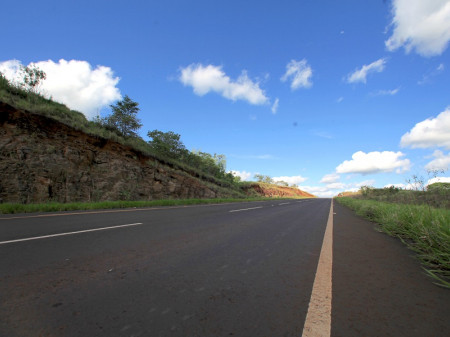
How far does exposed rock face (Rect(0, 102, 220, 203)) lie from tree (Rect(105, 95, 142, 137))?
3.08 metres

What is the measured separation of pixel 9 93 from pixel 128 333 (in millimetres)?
18630

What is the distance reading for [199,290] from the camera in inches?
90.4

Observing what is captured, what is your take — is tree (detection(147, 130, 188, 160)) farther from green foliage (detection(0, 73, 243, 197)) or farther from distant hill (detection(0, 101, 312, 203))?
distant hill (detection(0, 101, 312, 203))

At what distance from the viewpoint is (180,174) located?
2303 centimetres

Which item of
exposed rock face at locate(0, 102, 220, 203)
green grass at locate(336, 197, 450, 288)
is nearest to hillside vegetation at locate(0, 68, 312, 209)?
exposed rock face at locate(0, 102, 220, 203)

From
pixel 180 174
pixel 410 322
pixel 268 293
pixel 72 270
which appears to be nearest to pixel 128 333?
pixel 268 293

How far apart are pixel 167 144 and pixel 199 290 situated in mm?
27255

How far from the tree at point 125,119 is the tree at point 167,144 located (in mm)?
4822

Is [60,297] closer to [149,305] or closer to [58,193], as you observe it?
[149,305]

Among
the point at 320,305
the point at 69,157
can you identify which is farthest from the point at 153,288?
the point at 69,157

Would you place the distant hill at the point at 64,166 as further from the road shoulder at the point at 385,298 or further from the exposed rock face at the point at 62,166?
the road shoulder at the point at 385,298

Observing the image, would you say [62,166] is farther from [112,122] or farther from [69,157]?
[112,122]

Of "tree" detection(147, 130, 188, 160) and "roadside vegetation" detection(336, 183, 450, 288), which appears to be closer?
"roadside vegetation" detection(336, 183, 450, 288)

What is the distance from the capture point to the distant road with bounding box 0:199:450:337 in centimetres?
171
